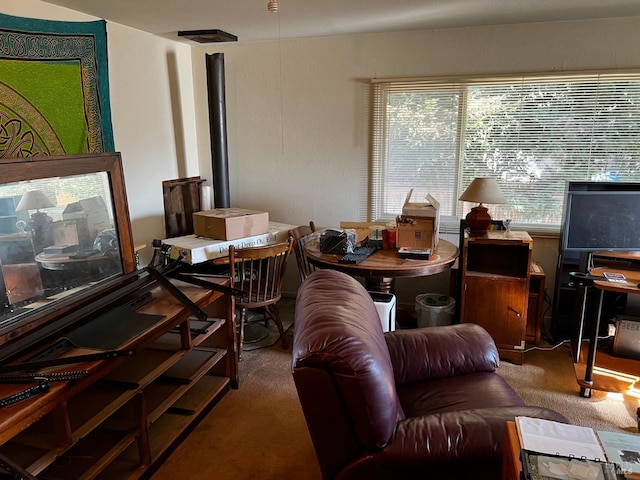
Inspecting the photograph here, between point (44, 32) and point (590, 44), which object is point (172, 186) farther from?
point (590, 44)

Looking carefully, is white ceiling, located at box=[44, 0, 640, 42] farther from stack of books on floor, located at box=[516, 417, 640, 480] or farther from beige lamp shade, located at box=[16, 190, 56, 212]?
stack of books on floor, located at box=[516, 417, 640, 480]

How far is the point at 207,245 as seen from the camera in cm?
310

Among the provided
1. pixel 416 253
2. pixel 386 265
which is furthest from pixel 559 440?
pixel 416 253

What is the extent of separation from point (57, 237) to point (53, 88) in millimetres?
1264

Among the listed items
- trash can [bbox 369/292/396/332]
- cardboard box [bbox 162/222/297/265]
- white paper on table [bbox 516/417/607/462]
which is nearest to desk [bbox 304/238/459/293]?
trash can [bbox 369/292/396/332]

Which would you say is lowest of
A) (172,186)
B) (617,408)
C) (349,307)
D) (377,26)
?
(617,408)

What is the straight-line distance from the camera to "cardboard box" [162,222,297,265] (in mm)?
3025

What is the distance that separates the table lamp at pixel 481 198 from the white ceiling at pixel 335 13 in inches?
41.5

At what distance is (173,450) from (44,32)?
2.35 m

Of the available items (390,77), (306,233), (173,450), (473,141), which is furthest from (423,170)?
(173,450)

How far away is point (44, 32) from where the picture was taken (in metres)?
2.60

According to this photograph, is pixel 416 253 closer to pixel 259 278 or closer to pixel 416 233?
pixel 416 233

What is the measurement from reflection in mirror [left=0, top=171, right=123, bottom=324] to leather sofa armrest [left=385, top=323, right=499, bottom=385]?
1352 mm

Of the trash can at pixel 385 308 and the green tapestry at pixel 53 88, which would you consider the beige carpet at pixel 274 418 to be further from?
the green tapestry at pixel 53 88
